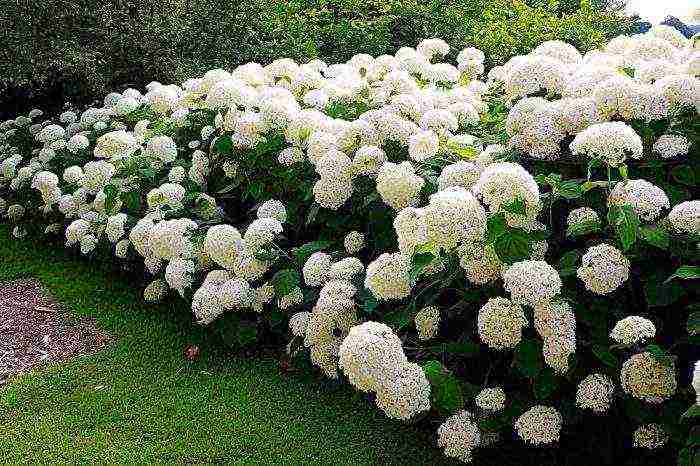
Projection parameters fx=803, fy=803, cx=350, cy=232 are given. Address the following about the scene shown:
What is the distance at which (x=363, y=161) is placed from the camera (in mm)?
3309

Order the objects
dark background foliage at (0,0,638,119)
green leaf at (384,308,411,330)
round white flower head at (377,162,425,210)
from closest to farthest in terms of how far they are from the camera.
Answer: green leaf at (384,308,411,330), round white flower head at (377,162,425,210), dark background foliage at (0,0,638,119)

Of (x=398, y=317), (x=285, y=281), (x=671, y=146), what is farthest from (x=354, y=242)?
(x=671, y=146)

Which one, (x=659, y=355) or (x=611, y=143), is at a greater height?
(x=611, y=143)

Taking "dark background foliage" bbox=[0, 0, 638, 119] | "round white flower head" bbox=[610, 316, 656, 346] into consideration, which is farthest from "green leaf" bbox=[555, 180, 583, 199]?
"dark background foliage" bbox=[0, 0, 638, 119]

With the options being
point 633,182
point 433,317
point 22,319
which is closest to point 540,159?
point 633,182

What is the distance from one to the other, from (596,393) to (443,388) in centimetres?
46

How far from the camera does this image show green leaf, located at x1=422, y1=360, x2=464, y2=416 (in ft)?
8.25

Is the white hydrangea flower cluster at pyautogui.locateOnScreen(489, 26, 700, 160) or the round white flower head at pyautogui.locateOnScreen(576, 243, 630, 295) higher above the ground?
the white hydrangea flower cluster at pyautogui.locateOnScreen(489, 26, 700, 160)

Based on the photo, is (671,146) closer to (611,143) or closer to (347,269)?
(611,143)

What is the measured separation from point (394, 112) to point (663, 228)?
148 cm

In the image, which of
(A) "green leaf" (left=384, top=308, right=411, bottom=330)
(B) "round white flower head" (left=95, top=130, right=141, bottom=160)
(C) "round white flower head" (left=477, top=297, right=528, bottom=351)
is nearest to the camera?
(C) "round white flower head" (left=477, top=297, right=528, bottom=351)

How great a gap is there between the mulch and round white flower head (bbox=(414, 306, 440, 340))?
1.89m

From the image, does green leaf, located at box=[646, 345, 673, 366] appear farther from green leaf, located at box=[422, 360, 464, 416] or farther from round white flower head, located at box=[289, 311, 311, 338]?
round white flower head, located at box=[289, 311, 311, 338]

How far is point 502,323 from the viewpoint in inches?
97.1
